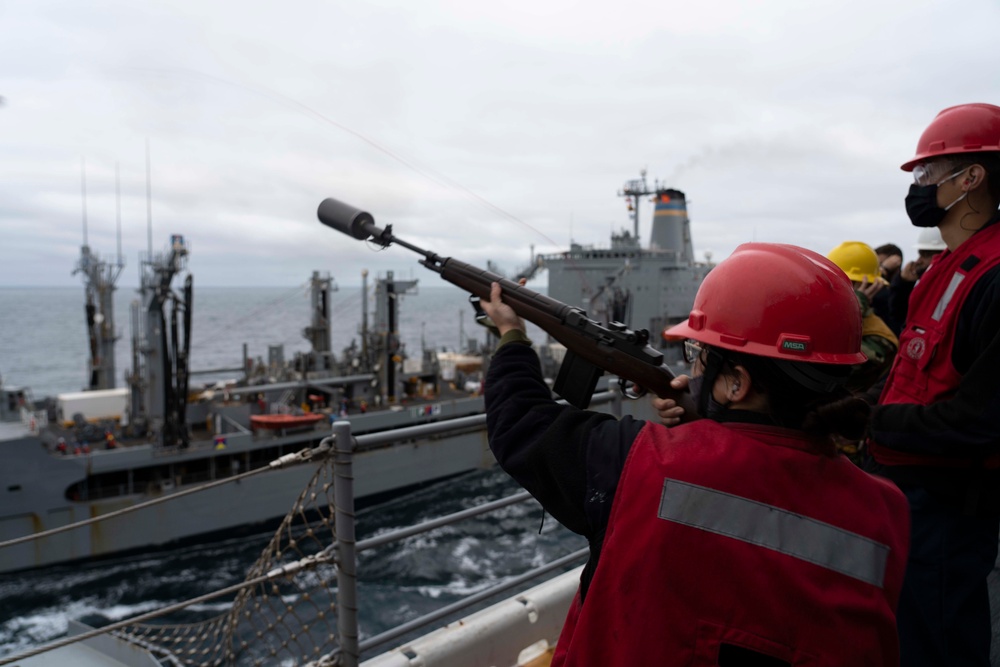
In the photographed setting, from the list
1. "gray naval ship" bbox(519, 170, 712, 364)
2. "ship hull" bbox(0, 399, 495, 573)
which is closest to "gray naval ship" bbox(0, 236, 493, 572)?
"ship hull" bbox(0, 399, 495, 573)

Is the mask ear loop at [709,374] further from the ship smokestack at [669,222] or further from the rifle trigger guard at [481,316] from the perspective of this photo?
the ship smokestack at [669,222]

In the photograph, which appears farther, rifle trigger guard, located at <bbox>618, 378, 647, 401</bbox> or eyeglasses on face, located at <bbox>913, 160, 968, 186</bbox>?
eyeglasses on face, located at <bbox>913, 160, 968, 186</bbox>

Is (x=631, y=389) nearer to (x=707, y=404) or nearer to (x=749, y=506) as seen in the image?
(x=707, y=404)

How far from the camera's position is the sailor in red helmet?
1716 millimetres

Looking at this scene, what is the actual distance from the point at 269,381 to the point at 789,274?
69.2 ft

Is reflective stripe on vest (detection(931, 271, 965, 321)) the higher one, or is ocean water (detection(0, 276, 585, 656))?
reflective stripe on vest (detection(931, 271, 965, 321))

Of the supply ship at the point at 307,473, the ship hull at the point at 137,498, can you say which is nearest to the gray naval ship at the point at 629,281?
the supply ship at the point at 307,473

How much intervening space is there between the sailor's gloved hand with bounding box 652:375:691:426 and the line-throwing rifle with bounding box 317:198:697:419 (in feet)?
0.05

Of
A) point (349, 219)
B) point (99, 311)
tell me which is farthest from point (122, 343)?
point (349, 219)

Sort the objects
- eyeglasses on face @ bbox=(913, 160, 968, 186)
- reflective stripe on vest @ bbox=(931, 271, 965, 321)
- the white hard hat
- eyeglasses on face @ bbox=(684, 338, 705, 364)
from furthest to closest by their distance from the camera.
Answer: the white hard hat
eyeglasses on face @ bbox=(913, 160, 968, 186)
reflective stripe on vest @ bbox=(931, 271, 965, 321)
eyeglasses on face @ bbox=(684, 338, 705, 364)

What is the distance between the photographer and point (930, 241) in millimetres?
3266

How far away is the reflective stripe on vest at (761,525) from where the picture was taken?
40.9 inches

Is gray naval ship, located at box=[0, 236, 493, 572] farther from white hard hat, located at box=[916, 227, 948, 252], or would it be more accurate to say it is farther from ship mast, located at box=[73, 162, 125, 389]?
white hard hat, located at box=[916, 227, 948, 252]

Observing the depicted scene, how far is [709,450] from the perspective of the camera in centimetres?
108
